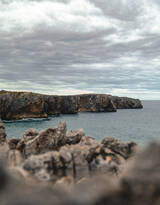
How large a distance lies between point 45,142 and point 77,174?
781cm

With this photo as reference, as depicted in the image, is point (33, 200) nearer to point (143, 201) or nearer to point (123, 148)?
point (143, 201)

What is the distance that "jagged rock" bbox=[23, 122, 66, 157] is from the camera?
22.8 m

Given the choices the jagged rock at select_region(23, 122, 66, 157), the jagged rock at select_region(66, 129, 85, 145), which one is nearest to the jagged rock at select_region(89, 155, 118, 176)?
the jagged rock at select_region(23, 122, 66, 157)

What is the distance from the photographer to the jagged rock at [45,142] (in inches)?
896

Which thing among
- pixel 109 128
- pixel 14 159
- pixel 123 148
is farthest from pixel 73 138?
pixel 109 128

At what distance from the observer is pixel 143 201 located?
718 centimetres

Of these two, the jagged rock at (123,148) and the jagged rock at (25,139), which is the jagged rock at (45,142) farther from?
the jagged rock at (123,148)

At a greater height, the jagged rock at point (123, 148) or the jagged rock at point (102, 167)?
the jagged rock at point (123, 148)

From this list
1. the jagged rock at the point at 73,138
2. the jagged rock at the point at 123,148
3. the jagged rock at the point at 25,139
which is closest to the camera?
the jagged rock at the point at 123,148

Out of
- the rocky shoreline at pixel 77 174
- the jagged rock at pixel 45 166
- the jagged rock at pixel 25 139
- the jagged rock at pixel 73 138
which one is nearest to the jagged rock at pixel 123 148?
the rocky shoreline at pixel 77 174

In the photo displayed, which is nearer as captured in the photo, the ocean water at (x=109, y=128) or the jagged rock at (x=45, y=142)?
the jagged rock at (x=45, y=142)

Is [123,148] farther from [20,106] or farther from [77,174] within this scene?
[20,106]

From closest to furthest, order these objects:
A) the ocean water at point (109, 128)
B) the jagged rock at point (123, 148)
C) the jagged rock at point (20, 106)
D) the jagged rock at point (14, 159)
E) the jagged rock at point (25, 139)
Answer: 1. the jagged rock at point (14, 159)
2. the jagged rock at point (123, 148)
3. the jagged rock at point (25, 139)
4. the ocean water at point (109, 128)
5. the jagged rock at point (20, 106)

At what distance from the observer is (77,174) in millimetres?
16766
